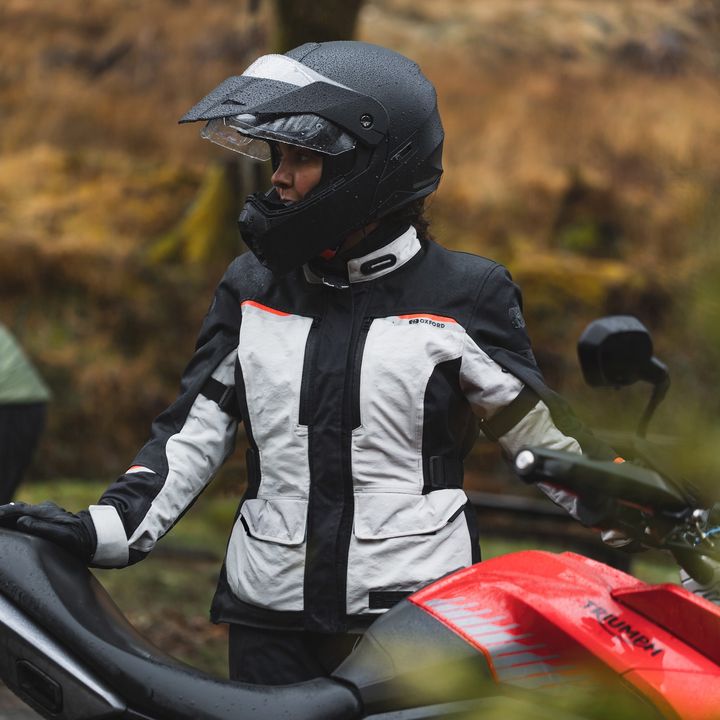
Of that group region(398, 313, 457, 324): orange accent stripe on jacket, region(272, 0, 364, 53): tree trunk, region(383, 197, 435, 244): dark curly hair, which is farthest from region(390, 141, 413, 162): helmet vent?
region(272, 0, 364, 53): tree trunk

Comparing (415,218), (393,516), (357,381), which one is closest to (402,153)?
(415,218)

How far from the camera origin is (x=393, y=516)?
2627 millimetres

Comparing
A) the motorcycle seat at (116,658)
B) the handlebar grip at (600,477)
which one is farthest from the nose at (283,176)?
the handlebar grip at (600,477)

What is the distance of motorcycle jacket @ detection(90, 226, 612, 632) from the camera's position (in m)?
2.63

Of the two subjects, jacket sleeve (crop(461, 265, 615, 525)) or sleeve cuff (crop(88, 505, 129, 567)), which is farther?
jacket sleeve (crop(461, 265, 615, 525))

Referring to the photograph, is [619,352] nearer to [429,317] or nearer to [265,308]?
[429,317]

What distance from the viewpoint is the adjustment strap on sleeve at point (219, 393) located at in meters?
2.83

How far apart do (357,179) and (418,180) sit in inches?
7.0

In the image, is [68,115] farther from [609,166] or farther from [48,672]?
[48,672]

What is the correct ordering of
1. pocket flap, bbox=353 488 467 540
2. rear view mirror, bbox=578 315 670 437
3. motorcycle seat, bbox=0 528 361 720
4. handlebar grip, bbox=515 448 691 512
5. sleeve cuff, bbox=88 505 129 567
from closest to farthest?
handlebar grip, bbox=515 448 691 512, motorcycle seat, bbox=0 528 361 720, rear view mirror, bbox=578 315 670 437, sleeve cuff, bbox=88 505 129 567, pocket flap, bbox=353 488 467 540

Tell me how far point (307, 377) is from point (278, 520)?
0.97 ft

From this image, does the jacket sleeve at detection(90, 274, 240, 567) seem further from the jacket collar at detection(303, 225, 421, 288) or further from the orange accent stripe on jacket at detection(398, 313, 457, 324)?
the orange accent stripe on jacket at detection(398, 313, 457, 324)

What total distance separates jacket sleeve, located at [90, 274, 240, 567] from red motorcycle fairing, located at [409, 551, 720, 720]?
70 centimetres

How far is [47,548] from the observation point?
232cm
